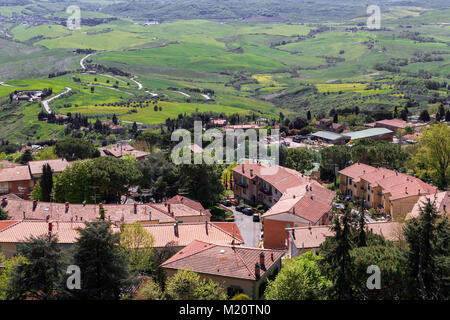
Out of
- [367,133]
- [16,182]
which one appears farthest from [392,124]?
[16,182]

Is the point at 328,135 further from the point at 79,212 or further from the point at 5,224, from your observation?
the point at 5,224

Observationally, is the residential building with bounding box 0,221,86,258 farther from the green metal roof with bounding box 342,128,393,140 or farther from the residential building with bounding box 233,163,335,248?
the green metal roof with bounding box 342,128,393,140

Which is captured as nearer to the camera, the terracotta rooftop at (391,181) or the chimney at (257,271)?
the chimney at (257,271)

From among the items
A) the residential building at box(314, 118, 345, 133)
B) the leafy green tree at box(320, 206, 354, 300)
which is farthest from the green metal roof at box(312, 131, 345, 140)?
the leafy green tree at box(320, 206, 354, 300)

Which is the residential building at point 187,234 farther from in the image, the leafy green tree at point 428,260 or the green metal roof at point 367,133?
the green metal roof at point 367,133

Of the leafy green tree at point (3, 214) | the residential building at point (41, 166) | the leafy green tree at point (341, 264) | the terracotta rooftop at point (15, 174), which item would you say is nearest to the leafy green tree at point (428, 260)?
the leafy green tree at point (341, 264)
